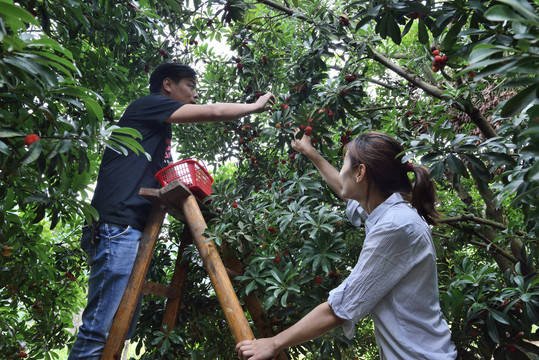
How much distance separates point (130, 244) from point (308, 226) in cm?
87

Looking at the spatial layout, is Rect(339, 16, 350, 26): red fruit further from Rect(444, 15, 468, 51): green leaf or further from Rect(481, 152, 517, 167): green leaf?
Rect(481, 152, 517, 167): green leaf

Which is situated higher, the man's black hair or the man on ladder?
the man's black hair

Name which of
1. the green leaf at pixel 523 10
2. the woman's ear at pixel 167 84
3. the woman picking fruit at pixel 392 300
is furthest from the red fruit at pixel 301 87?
the green leaf at pixel 523 10

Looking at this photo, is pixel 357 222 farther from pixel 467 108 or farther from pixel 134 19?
pixel 134 19

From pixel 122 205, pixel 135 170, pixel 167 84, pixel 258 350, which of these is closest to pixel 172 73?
pixel 167 84

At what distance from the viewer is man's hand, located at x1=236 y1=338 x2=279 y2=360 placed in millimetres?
1548

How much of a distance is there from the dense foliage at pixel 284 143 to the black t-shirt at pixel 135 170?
228 millimetres

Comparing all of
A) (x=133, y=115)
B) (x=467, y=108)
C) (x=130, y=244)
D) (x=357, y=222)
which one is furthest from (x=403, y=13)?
(x=130, y=244)

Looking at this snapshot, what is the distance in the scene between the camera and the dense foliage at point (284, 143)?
1485mm

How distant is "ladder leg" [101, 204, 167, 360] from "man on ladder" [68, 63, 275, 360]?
0.10ft

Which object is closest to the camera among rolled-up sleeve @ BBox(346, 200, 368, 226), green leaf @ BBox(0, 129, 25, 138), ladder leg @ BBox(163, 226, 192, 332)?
green leaf @ BBox(0, 129, 25, 138)

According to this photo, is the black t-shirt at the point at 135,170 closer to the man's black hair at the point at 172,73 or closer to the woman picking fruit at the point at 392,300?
the man's black hair at the point at 172,73

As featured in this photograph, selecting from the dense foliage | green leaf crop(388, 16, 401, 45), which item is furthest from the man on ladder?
green leaf crop(388, 16, 401, 45)

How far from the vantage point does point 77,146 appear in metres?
1.72
